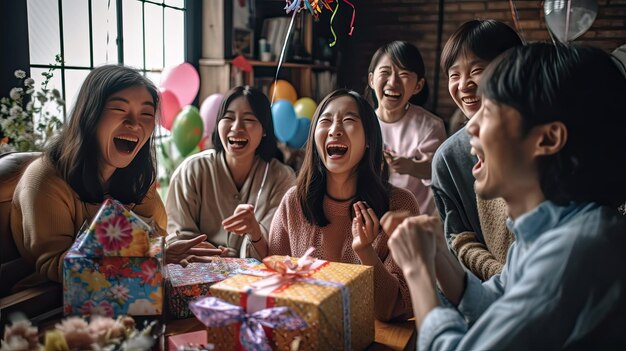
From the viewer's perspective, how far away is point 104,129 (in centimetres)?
158

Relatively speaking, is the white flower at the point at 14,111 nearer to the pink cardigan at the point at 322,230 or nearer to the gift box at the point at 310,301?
the pink cardigan at the point at 322,230

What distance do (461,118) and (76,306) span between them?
404cm

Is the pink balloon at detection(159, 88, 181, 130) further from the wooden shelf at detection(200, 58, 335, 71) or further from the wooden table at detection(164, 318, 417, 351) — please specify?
the wooden table at detection(164, 318, 417, 351)

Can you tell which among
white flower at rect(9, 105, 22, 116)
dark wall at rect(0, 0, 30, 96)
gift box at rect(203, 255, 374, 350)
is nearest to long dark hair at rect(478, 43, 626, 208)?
gift box at rect(203, 255, 374, 350)

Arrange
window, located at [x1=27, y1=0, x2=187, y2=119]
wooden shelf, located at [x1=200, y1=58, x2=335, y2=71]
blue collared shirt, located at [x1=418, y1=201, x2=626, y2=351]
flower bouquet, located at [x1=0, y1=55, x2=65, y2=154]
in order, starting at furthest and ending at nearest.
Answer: wooden shelf, located at [x1=200, y1=58, x2=335, y2=71] < window, located at [x1=27, y1=0, x2=187, y2=119] < flower bouquet, located at [x1=0, y1=55, x2=65, y2=154] < blue collared shirt, located at [x1=418, y1=201, x2=626, y2=351]

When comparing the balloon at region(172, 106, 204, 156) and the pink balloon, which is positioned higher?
the pink balloon

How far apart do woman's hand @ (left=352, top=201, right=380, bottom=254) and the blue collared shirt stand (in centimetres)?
40

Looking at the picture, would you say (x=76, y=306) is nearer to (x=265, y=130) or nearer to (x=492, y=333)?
(x=492, y=333)

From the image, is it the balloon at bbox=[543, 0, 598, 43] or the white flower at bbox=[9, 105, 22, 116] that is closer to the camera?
the white flower at bbox=[9, 105, 22, 116]

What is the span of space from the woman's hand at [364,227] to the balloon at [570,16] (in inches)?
100

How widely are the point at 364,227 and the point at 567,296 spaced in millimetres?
524

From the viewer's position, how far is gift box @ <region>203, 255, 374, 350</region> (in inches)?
42.3

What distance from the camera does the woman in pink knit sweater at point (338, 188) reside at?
164 centimetres

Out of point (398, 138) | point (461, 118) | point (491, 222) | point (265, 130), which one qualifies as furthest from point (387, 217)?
point (461, 118)
